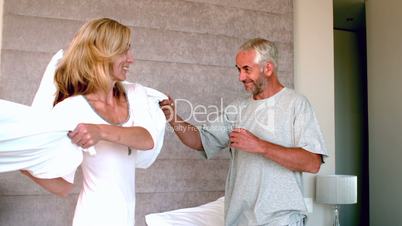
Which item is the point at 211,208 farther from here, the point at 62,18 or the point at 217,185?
the point at 62,18

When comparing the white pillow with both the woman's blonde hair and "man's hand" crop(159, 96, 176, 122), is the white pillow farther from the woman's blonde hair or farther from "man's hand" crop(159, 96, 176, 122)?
the woman's blonde hair

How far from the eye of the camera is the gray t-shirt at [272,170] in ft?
5.87

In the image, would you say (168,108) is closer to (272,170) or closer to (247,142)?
(247,142)

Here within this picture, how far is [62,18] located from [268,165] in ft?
4.82

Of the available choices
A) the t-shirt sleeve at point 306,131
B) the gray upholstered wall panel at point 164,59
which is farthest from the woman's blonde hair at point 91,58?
the gray upholstered wall panel at point 164,59

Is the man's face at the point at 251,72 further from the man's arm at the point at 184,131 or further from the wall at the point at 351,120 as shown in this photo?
the wall at the point at 351,120

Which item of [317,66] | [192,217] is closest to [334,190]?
[317,66]

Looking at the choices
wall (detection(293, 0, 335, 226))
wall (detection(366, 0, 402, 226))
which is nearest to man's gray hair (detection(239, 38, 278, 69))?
wall (detection(293, 0, 335, 226))

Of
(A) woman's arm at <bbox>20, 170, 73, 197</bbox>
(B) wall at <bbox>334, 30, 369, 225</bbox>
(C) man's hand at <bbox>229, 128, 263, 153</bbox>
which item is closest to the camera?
(A) woman's arm at <bbox>20, 170, 73, 197</bbox>

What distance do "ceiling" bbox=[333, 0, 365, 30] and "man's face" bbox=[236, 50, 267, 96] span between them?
2.75 meters

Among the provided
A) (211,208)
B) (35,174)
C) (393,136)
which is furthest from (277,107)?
(393,136)

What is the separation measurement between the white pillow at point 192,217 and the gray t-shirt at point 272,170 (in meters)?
0.50

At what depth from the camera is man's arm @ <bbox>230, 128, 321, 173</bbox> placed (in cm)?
171

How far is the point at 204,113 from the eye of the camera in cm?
274
